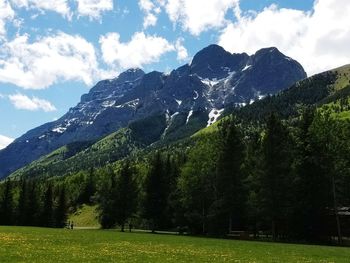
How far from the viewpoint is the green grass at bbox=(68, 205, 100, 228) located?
170 meters

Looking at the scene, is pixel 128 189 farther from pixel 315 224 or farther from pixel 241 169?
pixel 315 224

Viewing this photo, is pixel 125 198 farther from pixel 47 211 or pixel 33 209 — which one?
pixel 33 209

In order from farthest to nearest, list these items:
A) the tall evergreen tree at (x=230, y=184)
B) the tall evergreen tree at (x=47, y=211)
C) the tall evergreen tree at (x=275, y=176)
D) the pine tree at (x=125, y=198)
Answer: the tall evergreen tree at (x=47, y=211)
the pine tree at (x=125, y=198)
the tall evergreen tree at (x=230, y=184)
the tall evergreen tree at (x=275, y=176)

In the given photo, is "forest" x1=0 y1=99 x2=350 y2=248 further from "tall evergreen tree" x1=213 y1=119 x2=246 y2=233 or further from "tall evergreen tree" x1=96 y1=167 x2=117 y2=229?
"tall evergreen tree" x1=96 y1=167 x2=117 y2=229

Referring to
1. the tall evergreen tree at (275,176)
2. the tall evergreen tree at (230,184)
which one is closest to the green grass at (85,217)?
the tall evergreen tree at (230,184)

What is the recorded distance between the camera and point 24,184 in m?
138

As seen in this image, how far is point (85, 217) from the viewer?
179500 millimetres

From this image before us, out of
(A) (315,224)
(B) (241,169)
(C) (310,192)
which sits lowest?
(A) (315,224)

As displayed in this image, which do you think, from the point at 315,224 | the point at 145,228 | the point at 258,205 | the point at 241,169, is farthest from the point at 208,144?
the point at 145,228

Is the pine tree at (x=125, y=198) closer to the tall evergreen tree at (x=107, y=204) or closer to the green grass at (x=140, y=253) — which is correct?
the tall evergreen tree at (x=107, y=204)

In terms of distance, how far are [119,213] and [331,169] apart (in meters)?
51.5

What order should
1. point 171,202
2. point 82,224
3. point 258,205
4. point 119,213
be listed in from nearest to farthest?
point 258,205 < point 171,202 < point 119,213 < point 82,224

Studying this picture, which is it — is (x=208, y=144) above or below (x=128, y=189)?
above

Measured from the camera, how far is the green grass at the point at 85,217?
169500mm
